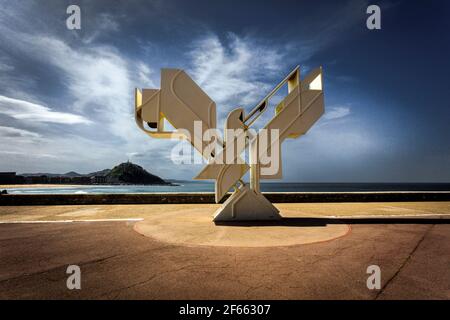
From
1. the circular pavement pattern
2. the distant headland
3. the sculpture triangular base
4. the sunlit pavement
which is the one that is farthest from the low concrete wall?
the distant headland

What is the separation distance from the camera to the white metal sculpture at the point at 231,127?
24.1 ft

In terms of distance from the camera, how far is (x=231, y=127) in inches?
297

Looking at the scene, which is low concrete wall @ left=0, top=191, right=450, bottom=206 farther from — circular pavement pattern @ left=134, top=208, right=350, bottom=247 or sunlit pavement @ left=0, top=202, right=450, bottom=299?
sunlit pavement @ left=0, top=202, right=450, bottom=299

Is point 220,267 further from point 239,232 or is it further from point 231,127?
point 231,127

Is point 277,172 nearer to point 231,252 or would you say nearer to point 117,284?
point 231,252

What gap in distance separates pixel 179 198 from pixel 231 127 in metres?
7.50

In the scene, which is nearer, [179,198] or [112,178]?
[179,198]

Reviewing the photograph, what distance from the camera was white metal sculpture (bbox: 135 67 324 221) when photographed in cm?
736

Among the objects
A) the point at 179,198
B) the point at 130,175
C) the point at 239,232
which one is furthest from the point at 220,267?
the point at 130,175

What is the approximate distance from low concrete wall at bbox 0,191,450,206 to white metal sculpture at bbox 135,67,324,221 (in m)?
5.96

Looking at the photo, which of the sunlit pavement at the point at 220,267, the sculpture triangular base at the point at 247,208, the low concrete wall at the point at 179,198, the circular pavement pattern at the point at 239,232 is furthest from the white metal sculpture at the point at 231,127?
the low concrete wall at the point at 179,198

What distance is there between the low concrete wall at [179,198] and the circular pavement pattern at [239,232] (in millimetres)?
5915

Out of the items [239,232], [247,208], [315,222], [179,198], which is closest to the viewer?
[239,232]
